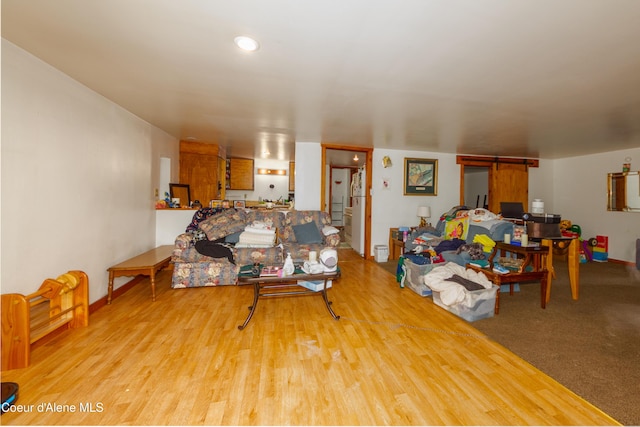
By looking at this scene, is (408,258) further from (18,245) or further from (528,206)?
(528,206)

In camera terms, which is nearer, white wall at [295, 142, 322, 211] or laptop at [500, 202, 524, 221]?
white wall at [295, 142, 322, 211]

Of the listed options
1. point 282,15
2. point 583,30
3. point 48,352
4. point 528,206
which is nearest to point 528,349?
point 583,30

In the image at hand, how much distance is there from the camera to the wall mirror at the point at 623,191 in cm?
467

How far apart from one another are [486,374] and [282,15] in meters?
2.64

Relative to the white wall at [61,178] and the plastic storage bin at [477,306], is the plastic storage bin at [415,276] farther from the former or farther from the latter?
the white wall at [61,178]

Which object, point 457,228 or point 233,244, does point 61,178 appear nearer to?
point 233,244

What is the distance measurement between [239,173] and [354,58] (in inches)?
215

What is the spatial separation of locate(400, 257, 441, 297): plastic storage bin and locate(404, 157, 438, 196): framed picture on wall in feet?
7.60

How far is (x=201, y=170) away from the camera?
4910mm

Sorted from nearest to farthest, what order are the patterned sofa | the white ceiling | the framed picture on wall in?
the white ceiling, the patterned sofa, the framed picture on wall

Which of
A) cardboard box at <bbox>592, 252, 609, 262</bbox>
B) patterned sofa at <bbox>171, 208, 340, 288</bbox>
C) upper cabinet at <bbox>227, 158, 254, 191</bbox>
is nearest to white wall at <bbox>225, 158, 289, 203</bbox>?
Answer: upper cabinet at <bbox>227, 158, 254, 191</bbox>

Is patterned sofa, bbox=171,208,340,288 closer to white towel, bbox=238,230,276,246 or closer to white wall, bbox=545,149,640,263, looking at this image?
Result: white towel, bbox=238,230,276,246

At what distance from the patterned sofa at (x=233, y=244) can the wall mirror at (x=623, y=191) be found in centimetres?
579

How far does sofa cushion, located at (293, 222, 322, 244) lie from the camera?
12.7 feet
